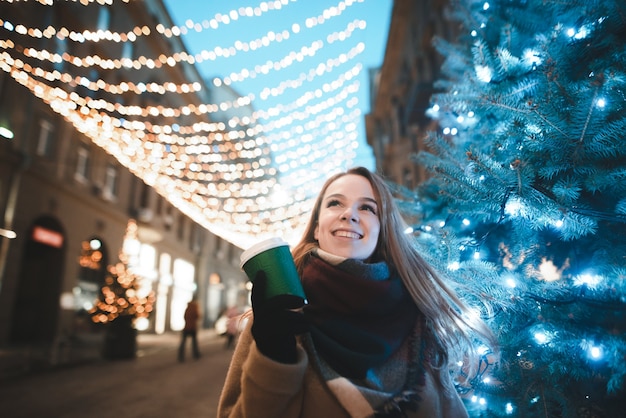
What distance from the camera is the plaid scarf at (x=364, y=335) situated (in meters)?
1.48

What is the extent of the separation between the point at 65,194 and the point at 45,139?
199cm

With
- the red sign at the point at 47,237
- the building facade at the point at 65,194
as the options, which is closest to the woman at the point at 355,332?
the building facade at the point at 65,194

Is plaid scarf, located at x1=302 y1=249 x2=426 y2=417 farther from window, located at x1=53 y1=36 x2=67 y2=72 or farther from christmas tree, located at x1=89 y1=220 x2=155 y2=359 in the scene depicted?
window, located at x1=53 y1=36 x2=67 y2=72

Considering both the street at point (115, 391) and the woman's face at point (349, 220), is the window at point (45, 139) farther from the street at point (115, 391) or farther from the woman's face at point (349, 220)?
the woman's face at point (349, 220)

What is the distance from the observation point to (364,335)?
1.54 metres

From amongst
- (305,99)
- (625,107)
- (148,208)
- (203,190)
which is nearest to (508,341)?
(625,107)

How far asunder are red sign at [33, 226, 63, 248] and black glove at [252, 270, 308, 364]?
1449cm

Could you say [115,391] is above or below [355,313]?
below

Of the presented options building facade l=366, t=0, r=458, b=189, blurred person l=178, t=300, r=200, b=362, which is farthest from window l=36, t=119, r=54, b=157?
building facade l=366, t=0, r=458, b=189

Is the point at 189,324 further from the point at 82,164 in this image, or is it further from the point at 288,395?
the point at 288,395

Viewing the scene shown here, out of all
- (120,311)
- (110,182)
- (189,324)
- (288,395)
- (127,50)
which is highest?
(127,50)

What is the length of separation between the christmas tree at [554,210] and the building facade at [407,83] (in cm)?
1143

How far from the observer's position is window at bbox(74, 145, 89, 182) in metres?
15.0

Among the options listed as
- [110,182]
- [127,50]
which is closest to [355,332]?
[110,182]
